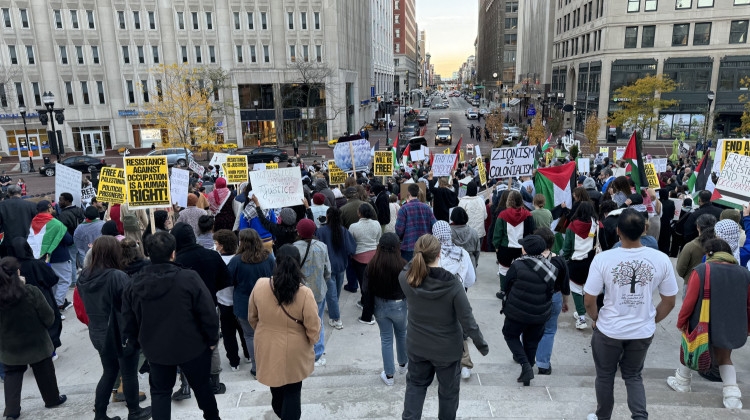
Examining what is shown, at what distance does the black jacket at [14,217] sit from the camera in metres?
8.76

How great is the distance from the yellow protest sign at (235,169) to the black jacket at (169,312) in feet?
25.6

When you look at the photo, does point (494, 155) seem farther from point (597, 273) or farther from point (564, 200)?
point (597, 273)

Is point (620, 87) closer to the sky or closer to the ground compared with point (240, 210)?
closer to the sky

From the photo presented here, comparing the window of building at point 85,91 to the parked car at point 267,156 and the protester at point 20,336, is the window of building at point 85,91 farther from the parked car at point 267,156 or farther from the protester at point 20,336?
the protester at point 20,336

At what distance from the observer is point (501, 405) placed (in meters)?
4.95

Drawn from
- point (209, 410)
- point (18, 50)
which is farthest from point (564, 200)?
point (18, 50)

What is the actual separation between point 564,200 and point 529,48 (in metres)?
92.9

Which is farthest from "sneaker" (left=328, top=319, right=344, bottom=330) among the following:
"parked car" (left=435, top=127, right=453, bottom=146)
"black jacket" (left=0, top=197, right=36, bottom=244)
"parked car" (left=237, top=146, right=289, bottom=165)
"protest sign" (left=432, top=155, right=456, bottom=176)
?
"parked car" (left=435, top=127, right=453, bottom=146)

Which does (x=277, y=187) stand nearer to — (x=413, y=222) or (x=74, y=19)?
(x=413, y=222)

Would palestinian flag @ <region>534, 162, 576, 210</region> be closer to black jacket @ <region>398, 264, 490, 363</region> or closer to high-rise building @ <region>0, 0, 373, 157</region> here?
black jacket @ <region>398, 264, 490, 363</region>

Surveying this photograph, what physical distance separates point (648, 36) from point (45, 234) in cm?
5331

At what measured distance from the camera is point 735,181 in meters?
7.50

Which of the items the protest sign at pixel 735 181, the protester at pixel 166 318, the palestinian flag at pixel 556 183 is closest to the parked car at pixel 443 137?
the palestinian flag at pixel 556 183

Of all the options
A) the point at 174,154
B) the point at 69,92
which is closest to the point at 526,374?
the point at 174,154
